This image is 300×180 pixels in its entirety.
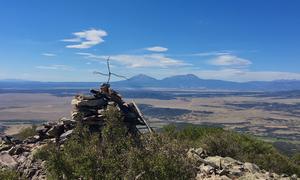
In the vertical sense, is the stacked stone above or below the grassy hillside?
above

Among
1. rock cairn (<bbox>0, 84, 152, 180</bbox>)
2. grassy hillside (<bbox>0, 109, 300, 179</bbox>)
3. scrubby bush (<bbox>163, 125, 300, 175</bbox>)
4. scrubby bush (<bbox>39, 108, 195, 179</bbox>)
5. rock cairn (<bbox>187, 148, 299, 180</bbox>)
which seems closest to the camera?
scrubby bush (<bbox>39, 108, 195, 179</bbox>)

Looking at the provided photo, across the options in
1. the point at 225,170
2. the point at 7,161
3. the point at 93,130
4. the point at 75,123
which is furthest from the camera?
the point at 75,123

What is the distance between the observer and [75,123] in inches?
2099

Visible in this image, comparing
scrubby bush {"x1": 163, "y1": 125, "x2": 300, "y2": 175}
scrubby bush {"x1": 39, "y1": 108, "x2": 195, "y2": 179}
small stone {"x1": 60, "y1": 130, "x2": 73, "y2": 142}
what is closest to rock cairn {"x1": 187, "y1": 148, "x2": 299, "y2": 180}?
scrubby bush {"x1": 163, "y1": 125, "x2": 300, "y2": 175}

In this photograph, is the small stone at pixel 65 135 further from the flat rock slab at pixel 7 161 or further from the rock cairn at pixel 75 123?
the flat rock slab at pixel 7 161

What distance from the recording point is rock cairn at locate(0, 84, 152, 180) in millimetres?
50312

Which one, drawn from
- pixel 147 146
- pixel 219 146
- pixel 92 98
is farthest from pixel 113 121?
pixel 219 146

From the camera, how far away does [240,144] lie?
67.2 metres

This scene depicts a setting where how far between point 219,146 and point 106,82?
1815cm

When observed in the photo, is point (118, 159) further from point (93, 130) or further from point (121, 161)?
point (93, 130)

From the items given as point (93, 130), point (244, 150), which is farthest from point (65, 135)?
point (244, 150)

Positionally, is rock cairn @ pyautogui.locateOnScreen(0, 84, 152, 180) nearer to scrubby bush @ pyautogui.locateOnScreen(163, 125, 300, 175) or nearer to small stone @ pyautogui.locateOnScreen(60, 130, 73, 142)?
small stone @ pyautogui.locateOnScreen(60, 130, 73, 142)

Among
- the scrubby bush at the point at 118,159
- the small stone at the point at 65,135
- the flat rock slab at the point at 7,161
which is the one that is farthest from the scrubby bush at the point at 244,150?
the scrubby bush at the point at 118,159

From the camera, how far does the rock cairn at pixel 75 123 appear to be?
50.3 m
